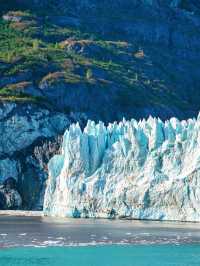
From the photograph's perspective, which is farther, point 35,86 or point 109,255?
point 35,86

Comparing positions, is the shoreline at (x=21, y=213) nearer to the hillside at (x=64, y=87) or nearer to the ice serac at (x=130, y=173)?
the ice serac at (x=130, y=173)

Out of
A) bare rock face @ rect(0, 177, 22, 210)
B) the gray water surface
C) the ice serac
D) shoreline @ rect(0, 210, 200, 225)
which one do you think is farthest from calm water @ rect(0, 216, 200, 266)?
bare rock face @ rect(0, 177, 22, 210)

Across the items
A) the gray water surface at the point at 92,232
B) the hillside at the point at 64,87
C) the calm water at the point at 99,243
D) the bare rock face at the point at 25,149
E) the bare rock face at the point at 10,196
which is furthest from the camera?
the hillside at the point at 64,87

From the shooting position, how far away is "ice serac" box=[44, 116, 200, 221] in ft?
319

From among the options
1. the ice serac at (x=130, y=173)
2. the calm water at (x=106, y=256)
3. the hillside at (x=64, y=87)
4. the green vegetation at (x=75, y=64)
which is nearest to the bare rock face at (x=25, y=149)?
the hillside at (x=64, y=87)

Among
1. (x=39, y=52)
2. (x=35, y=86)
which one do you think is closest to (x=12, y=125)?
(x=35, y=86)

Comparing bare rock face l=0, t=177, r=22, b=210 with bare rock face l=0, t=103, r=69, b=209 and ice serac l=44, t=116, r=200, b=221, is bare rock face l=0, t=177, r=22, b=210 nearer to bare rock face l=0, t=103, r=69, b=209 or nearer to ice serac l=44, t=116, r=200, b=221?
bare rock face l=0, t=103, r=69, b=209

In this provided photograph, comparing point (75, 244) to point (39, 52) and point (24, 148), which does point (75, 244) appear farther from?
point (39, 52)

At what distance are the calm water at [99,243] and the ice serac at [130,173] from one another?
2662 millimetres

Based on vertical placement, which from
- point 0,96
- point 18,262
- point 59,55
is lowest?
point 18,262

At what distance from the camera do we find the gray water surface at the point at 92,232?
8062 centimetres

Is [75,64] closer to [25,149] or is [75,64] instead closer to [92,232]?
[25,149]

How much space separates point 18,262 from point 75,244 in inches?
403

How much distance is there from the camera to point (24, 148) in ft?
454
